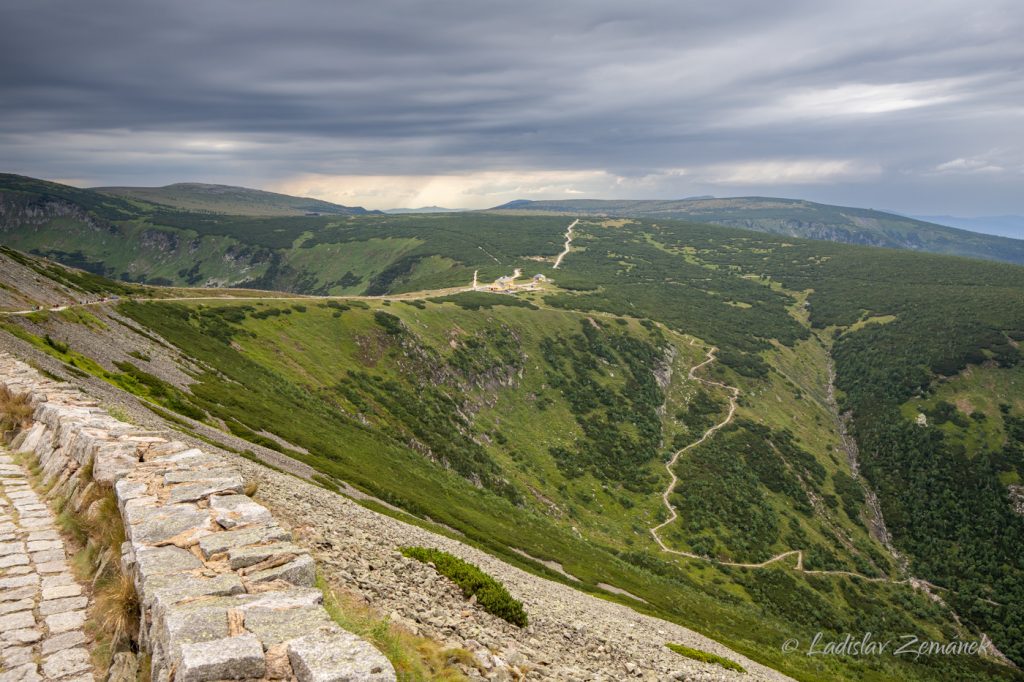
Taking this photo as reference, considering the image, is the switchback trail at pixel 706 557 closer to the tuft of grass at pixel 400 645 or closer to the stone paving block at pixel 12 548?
the tuft of grass at pixel 400 645

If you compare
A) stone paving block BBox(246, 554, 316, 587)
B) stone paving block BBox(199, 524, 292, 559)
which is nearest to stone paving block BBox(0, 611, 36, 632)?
stone paving block BBox(199, 524, 292, 559)

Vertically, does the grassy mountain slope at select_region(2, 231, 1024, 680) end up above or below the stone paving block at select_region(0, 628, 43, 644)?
below

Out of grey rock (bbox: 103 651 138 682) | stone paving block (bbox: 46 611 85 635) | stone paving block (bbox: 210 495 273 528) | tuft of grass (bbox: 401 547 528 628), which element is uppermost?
stone paving block (bbox: 210 495 273 528)

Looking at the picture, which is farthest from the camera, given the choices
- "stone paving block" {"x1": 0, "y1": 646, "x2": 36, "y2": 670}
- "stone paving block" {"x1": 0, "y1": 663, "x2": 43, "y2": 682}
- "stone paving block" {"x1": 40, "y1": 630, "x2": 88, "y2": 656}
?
"stone paving block" {"x1": 40, "y1": 630, "x2": 88, "y2": 656}

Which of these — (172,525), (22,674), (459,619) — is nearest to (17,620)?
(22,674)

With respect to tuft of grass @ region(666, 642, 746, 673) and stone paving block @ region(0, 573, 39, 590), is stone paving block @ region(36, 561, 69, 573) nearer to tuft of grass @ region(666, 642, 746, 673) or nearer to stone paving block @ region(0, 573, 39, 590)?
stone paving block @ region(0, 573, 39, 590)

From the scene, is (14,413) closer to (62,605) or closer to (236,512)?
(62,605)

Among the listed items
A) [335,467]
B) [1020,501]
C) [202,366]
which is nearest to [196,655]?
[335,467]
